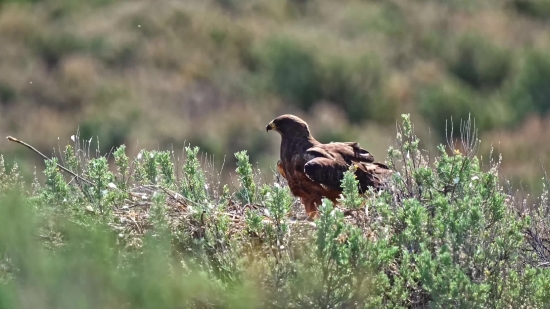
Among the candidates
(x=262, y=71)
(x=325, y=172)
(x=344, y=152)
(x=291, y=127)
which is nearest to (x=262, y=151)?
(x=262, y=71)

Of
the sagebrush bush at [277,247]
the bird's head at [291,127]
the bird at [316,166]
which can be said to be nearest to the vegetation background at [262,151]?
the sagebrush bush at [277,247]

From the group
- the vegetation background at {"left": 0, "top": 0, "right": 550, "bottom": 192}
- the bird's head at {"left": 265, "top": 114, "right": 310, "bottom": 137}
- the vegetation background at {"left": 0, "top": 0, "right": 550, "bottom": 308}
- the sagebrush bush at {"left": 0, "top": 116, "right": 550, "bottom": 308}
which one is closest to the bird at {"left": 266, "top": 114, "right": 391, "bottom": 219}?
the bird's head at {"left": 265, "top": 114, "right": 310, "bottom": 137}

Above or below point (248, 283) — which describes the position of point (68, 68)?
above

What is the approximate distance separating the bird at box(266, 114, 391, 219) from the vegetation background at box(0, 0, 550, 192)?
1299cm

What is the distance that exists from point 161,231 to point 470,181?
2.21 meters

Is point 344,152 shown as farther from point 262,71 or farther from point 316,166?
point 262,71

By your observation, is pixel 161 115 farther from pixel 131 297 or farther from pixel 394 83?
pixel 131 297

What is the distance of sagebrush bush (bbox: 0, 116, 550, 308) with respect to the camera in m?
4.48

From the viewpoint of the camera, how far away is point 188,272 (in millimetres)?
5391

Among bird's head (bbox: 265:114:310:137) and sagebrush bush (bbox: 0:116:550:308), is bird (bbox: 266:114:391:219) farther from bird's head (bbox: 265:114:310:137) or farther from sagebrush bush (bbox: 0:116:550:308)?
sagebrush bush (bbox: 0:116:550:308)

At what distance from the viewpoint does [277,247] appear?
585cm

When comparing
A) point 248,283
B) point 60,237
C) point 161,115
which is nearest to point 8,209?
point 60,237

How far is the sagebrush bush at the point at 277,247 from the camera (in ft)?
14.7

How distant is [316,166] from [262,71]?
20.4m
